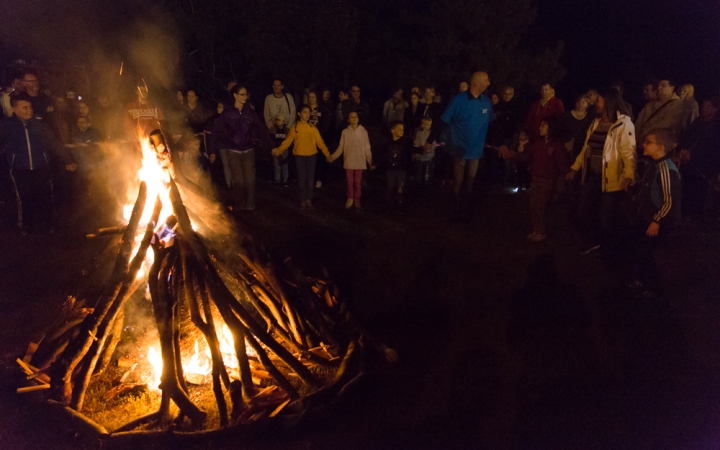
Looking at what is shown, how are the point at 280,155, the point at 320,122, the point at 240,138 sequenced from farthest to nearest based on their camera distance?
the point at 320,122, the point at 280,155, the point at 240,138

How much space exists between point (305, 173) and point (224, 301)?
15.8 ft

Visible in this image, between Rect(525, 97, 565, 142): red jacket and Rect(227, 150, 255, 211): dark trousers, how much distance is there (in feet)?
15.0

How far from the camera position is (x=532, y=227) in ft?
24.1

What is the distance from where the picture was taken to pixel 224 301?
3.69m

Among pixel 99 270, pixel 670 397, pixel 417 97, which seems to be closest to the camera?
pixel 670 397

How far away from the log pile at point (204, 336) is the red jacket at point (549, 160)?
3635mm

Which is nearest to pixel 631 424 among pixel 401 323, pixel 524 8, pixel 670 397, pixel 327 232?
pixel 670 397

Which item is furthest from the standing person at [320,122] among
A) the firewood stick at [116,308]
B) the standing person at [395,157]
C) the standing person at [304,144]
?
the firewood stick at [116,308]

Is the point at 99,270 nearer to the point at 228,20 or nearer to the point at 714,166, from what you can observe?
the point at 714,166

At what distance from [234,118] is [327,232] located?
222 centimetres

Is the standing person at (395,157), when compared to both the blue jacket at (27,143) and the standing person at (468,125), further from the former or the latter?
the blue jacket at (27,143)

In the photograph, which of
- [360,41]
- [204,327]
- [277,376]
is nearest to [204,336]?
[204,327]

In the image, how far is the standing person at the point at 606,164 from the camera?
562 centimetres

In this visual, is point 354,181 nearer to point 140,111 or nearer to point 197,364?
point 140,111
